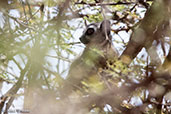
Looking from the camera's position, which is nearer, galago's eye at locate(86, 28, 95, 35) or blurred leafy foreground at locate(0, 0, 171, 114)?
blurred leafy foreground at locate(0, 0, 171, 114)

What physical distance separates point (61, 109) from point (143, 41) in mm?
1302

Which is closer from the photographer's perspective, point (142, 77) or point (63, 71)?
point (142, 77)

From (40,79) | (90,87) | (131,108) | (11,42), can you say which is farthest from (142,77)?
(11,42)

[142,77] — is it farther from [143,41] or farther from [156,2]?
[156,2]

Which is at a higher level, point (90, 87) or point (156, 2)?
point (156, 2)

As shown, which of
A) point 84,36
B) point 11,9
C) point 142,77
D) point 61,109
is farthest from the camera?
point 84,36

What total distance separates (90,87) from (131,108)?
531 mm

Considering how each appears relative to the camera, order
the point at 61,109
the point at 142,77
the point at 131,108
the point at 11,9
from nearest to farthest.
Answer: the point at 142,77
the point at 131,108
the point at 61,109
the point at 11,9

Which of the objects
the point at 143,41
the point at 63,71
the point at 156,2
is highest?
the point at 156,2

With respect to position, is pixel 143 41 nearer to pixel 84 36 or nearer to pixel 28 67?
pixel 28 67

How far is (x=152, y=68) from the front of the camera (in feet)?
8.14

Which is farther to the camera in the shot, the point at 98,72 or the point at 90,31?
the point at 90,31

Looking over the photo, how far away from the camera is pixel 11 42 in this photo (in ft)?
8.48

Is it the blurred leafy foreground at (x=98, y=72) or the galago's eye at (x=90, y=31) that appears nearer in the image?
the blurred leafy foreground at (x=98, y=72)
